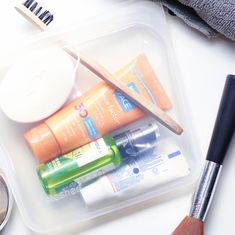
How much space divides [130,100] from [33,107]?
0.43 ft

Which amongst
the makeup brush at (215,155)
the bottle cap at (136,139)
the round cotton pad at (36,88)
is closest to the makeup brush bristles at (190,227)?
the makeup brush at (215,155)

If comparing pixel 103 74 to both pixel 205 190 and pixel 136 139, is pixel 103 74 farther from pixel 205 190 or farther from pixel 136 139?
pixel 205 190

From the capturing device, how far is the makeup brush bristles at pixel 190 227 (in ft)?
2.17

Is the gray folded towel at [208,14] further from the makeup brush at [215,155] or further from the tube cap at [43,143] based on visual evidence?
the tube cap at [43,143]

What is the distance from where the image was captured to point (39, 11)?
0.71m

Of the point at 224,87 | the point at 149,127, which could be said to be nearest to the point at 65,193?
the point at 149,127

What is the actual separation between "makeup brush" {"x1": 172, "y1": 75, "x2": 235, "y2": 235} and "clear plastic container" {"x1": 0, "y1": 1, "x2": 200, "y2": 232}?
0.08ft

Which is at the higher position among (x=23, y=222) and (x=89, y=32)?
(x=89, y=32)

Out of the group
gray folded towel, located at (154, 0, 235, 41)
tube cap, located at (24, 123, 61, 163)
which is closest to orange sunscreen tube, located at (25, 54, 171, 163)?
tube cap, located at (24, 123, 61, 163)

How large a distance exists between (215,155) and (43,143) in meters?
0.23

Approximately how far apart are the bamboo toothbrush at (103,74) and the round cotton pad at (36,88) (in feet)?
0.08

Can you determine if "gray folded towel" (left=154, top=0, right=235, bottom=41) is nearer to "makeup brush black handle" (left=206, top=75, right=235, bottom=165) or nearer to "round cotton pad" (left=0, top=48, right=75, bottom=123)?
"makeup brush black handle" (left=206, top=75, right=235, bottom=165)

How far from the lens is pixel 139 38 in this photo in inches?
28.9

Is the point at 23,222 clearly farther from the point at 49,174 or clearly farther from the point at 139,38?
the point at 139,38
